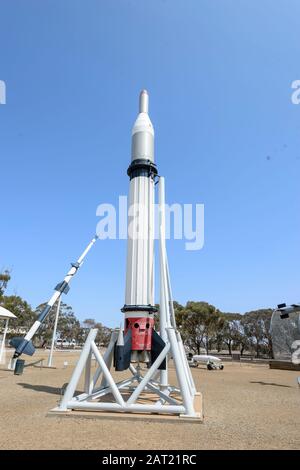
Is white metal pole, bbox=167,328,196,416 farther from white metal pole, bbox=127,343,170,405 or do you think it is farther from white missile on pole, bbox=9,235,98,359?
white missile on pole, bbox=9,235,98,359

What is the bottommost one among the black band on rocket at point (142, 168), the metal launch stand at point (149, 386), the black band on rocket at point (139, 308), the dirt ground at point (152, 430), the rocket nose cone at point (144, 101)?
the dirt ground at point (152, 430)

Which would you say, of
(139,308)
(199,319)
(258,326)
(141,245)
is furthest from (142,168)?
(258,326)

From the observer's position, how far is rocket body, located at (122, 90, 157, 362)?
11.7 metres

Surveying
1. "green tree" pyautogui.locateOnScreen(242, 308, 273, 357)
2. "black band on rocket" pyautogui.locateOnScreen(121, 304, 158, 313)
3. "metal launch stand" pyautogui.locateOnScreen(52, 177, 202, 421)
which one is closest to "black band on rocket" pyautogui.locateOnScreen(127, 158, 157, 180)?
"metal launch stand" pyautogui.locateOnScreen(52, 177, 202, 421)

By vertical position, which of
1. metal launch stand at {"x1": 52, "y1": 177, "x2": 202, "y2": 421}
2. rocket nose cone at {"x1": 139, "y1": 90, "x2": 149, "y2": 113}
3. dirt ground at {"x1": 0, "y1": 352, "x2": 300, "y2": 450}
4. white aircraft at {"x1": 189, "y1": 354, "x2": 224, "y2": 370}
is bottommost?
white aircraft at {"x1": 189, "y1": 354, "x2": 224, "y2": 370}

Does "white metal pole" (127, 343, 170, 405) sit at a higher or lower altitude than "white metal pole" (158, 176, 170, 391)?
lower

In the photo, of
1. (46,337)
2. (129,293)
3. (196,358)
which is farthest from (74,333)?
(129,293)

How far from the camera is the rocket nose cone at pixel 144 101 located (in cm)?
1534

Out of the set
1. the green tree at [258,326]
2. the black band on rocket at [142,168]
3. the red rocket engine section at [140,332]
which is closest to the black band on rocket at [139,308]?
the red rocket engine section at [140,332]

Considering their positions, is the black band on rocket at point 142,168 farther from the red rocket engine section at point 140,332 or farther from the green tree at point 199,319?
the green tree at point 199,319

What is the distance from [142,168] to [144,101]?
392cm
